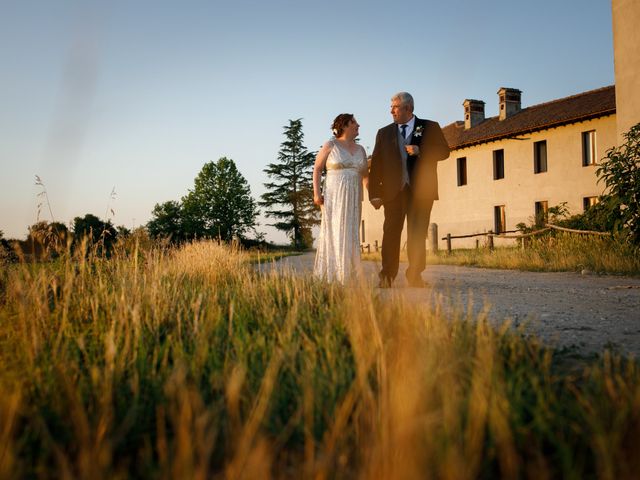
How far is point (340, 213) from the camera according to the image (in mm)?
7027

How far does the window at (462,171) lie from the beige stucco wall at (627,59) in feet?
60.4

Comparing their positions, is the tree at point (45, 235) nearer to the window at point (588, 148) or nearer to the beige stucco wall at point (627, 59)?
the beige stucco wall at point (627, 59)

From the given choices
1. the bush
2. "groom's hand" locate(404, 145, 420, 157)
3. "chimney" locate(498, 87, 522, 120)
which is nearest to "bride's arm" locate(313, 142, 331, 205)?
"groom's hand" locate(404, 145, 420, 157)

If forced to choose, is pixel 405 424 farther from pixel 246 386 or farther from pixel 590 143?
pixel 590 143

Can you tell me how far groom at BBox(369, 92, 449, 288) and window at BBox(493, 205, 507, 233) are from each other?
23.9 metres

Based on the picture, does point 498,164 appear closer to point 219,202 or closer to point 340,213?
point 340,213

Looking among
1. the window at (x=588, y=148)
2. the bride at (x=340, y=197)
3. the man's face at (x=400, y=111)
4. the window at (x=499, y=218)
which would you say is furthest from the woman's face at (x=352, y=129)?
the window at (x=499, y=218)

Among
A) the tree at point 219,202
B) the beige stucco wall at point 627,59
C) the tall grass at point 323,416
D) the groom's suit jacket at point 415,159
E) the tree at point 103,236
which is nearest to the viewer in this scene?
the tall grass at point 323,416

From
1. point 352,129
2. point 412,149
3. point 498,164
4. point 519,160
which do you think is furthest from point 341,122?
point 498,164

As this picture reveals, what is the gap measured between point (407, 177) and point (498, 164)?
25.0 m

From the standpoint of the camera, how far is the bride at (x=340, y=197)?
7000mm

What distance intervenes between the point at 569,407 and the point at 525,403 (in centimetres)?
20

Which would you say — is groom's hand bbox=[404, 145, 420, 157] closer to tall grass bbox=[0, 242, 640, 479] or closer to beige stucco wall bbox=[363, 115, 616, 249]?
tall grass bbox=[0, 242, 640, 479]

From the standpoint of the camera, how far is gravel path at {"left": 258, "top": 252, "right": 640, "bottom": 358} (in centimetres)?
354
